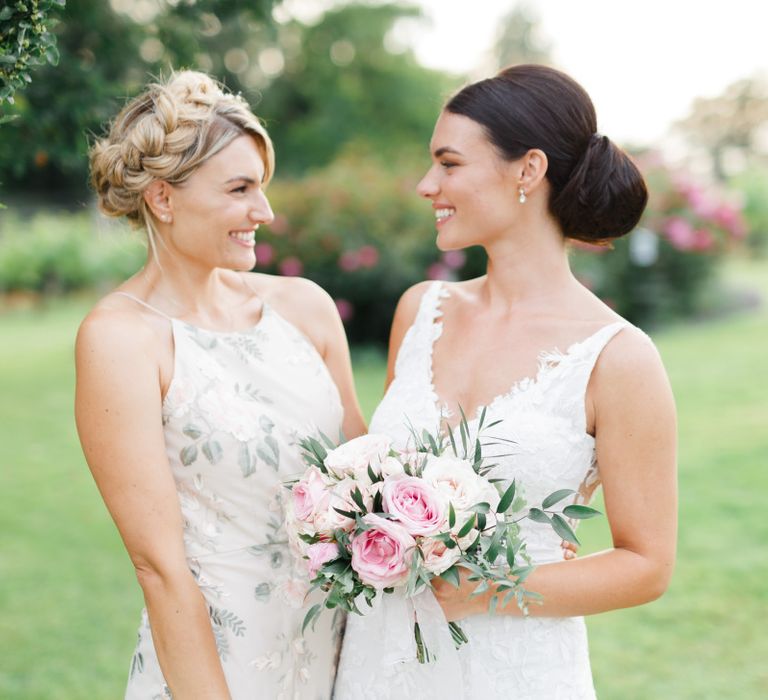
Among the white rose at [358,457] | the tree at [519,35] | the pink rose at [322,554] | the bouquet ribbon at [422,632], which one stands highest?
the tree at [519,35]

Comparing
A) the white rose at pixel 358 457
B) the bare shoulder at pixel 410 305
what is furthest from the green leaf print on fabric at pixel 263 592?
the bare shoulder at pixel 410 305

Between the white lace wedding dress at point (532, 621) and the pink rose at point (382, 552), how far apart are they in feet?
1.64

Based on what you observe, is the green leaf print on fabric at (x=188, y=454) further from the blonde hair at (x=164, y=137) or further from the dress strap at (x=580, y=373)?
the dress strap at (x=580, y=373)

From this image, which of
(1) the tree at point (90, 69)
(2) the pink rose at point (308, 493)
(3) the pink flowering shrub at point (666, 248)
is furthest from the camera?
(3) the pink flowering shrub at point (666, 248)

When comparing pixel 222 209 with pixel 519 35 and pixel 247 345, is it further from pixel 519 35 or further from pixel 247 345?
pixel 519 35

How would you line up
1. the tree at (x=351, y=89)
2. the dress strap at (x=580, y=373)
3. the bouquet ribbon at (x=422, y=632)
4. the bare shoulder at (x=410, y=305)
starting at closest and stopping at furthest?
the bouquet ribbon at (x=422, y=632) → the dress strap at (x=580, y=373) → the bare shoulder at (x=410, y=305) → the tree at (x=351, y=89)

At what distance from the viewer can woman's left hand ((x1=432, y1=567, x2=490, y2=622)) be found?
2.22 metres

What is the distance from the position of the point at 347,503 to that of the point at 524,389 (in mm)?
691

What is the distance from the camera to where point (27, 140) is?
12.8 feet

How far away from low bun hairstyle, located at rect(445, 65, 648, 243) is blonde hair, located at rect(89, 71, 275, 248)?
0.71 m

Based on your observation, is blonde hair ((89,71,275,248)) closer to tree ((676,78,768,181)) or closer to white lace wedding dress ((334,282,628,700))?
white lace wedding dress ((334,282,628,700))

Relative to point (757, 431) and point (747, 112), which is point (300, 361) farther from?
point (747, 112)

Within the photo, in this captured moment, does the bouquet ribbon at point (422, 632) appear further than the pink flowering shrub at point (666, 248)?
No

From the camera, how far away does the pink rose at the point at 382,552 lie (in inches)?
77.2
